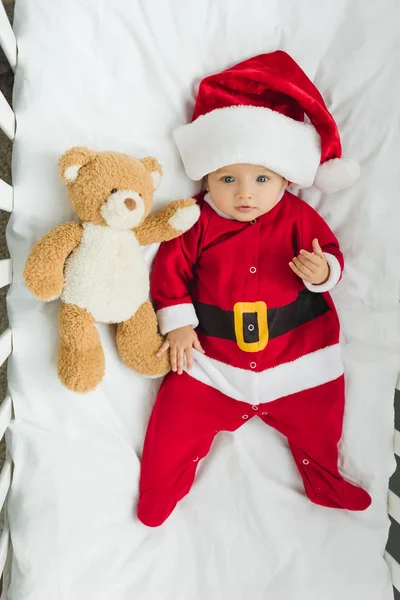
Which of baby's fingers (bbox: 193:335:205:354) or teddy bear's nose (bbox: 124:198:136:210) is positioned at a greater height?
teddy bear's nose (bbox: 124:198:136:210)

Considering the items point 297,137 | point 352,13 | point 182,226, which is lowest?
point 182,226

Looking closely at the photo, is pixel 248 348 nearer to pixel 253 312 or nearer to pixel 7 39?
pixel 253 312

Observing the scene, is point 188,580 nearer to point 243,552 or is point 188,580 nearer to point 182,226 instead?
point 243,552

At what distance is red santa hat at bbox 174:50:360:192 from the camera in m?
0.79

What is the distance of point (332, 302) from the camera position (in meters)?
0.91

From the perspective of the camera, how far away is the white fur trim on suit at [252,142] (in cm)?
78

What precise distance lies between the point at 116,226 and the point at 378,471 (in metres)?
0.61

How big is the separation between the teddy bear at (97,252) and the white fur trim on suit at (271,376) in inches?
5.8

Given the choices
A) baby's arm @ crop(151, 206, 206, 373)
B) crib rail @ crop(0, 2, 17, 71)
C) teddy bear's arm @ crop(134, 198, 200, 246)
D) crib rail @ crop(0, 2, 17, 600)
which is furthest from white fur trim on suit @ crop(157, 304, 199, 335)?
crib rail @ crop(0, 2, 17, 71)

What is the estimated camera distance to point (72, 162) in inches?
28.2

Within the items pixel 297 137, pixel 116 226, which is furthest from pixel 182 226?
pixel 297 137

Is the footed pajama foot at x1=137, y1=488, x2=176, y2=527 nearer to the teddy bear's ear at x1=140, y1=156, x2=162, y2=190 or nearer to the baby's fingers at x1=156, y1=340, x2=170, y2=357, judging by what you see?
the baby's fingers at x1=156, y1=340, x2=170, y2=357

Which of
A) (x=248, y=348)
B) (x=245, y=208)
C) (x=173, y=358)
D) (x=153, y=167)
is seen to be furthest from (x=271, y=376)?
(x=153, y=167)

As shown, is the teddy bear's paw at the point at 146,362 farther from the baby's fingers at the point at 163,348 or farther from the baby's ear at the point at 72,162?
the baby's ear at the point at 72,162
